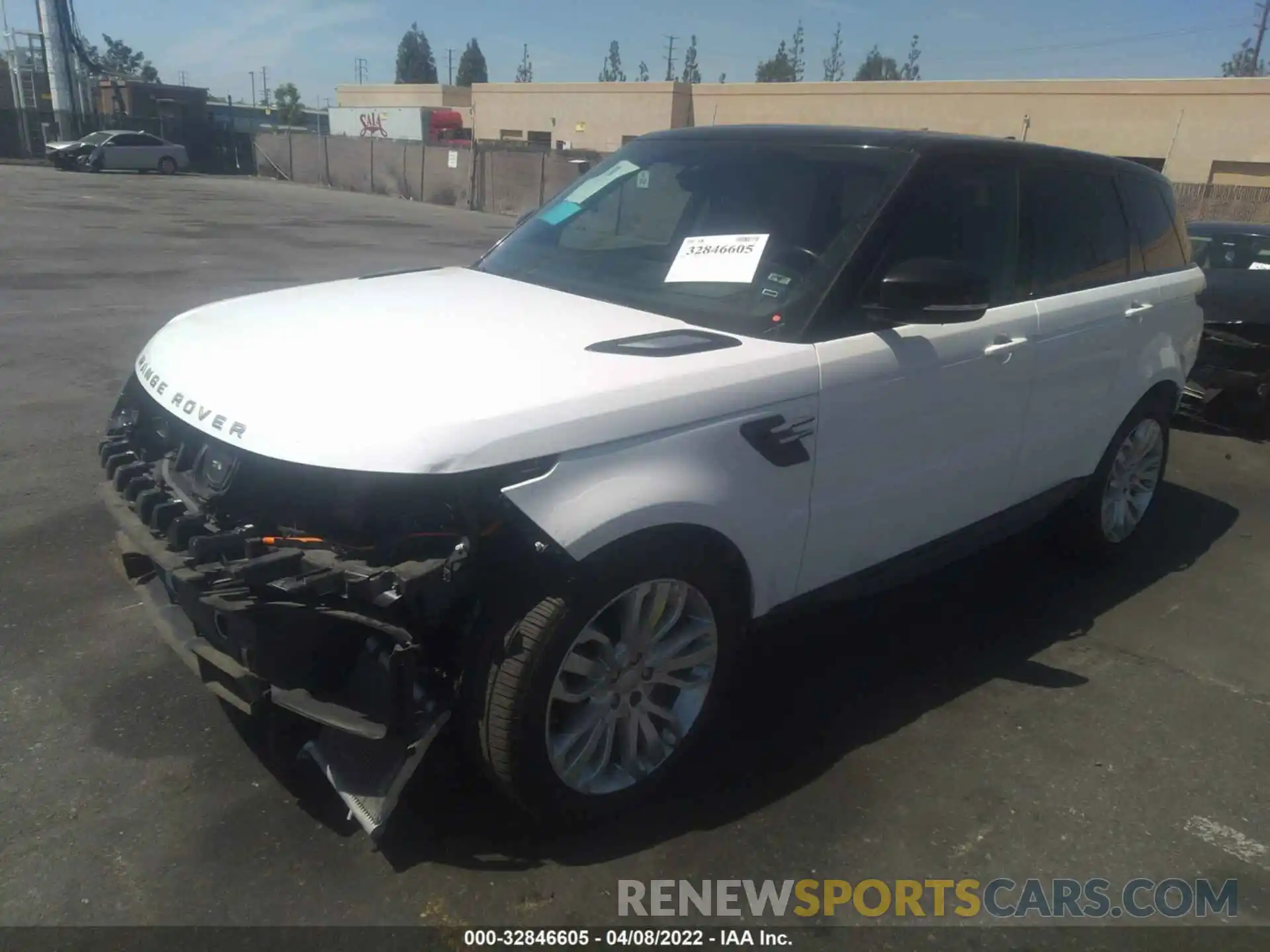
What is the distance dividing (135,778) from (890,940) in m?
2.25

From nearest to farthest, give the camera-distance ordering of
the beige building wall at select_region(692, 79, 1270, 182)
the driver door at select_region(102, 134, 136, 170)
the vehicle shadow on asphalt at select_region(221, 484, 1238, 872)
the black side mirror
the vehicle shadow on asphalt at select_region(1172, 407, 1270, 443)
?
the vehicle shadow on asphalt at select_region(221, 484, 1238, 872) → the black side mirror → the vehicle shadow on asphalt at select_region(1172, 407, 1270, 443) → the beige building wall at select_region(692, 79, 1270, 182) → the driver door at select_region(102, 134, 136, 170)

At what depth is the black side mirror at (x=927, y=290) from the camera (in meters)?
3.04

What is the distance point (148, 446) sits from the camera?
124 inches

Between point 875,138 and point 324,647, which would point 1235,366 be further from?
point 324,647

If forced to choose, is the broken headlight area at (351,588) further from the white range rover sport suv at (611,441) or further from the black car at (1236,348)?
the black car at (1236,348)

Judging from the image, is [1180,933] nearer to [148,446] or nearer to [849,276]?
[849,276]

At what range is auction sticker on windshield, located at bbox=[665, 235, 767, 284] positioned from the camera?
3.29 metres

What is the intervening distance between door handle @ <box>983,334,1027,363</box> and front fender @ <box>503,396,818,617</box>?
987mm

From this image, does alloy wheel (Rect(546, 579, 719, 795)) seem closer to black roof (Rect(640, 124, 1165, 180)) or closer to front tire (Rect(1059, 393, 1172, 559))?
black roof (Rect(640, 124, 1165, 180))

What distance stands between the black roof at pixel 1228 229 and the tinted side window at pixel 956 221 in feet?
18.7

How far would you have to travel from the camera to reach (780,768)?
3188 millimetres

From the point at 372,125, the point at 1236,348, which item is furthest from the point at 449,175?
the point at 1236,348

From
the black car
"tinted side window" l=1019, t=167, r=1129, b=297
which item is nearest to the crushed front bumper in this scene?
"tinted side window" l=1019, t=167, r=1129, b=297

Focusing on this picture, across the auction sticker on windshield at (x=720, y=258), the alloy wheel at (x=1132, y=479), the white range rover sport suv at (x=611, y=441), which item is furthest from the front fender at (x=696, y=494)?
the alloy wheel at (x=1132, y=479)
